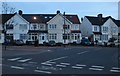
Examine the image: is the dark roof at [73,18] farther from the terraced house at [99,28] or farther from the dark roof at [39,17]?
the dark roof at [39,17]

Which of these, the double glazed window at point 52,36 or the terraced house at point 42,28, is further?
the double glazed window at point 52,36

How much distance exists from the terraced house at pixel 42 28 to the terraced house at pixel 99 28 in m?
5.51

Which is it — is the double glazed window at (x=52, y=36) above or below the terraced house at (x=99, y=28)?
below

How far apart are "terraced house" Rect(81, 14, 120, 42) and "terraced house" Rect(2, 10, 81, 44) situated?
551 cm

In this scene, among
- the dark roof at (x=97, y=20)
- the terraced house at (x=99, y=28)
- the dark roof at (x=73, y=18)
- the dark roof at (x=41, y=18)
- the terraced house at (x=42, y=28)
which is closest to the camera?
the terraced house at (x=42, y=28)

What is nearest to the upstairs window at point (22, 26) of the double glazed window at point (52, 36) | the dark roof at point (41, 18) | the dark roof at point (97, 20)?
the dark roof at point (41, 18)

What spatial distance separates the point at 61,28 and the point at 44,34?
16.4ft

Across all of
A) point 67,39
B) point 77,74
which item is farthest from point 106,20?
point 77,74

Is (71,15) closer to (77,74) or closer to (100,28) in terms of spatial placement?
(100,28)

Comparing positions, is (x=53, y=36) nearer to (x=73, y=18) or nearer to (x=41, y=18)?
(x=41, y=18)

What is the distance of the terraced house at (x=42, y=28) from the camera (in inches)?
2731

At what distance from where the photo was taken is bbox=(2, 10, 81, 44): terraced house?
69.4 meters

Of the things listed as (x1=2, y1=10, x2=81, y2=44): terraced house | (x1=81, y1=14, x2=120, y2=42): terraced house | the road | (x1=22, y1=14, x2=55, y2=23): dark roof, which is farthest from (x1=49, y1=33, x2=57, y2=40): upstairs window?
the road

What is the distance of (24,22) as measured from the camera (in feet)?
229
